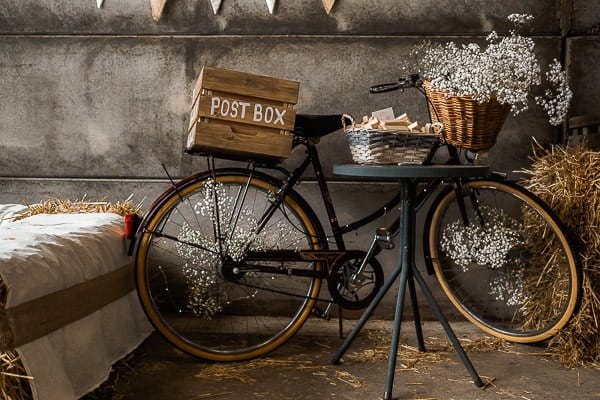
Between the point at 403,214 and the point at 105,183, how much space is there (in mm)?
1938

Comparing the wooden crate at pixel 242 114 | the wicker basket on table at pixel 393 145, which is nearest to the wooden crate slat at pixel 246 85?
the wooden crate at pixel 242 114

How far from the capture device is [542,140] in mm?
3320

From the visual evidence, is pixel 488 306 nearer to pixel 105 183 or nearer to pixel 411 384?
pixel 411 384

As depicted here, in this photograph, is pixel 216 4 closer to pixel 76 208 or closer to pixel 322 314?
pixel 76 208

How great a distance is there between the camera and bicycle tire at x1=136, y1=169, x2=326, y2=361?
109 inches

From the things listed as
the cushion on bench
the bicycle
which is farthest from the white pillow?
the bicycle

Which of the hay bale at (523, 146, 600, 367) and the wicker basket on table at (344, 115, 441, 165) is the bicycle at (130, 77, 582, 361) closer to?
the hay bale at (523, 146, 600, 367)

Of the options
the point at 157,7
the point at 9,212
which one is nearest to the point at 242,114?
the point at 157,7

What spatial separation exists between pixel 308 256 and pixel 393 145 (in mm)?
739

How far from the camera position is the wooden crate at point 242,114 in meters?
2.54

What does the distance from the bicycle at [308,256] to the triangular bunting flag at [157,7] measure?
1.11 m

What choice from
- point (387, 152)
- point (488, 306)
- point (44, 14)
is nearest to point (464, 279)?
point (488, 306)

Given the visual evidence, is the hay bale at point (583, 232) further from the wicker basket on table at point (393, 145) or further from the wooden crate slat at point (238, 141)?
the wooden crate slat at point (238, 141)

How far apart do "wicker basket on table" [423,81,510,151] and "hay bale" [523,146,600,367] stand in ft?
1.38
